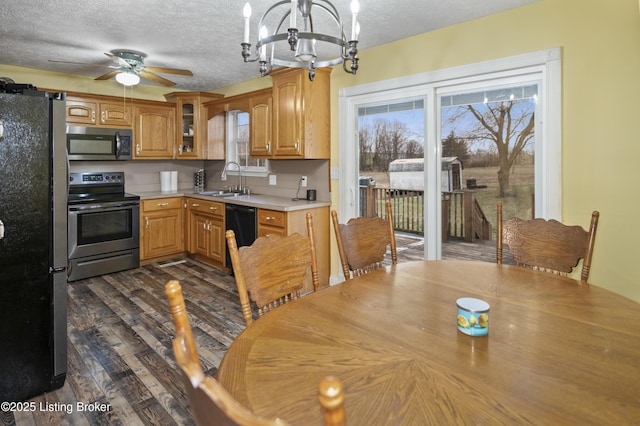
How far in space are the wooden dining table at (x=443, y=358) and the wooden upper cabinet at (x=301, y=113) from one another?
7.95 ft

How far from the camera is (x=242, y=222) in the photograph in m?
4.09

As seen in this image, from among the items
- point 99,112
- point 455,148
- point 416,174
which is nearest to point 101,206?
point 99,112

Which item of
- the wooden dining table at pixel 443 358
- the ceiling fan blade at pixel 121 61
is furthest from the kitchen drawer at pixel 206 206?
the wooden dining table at pixel 443 358

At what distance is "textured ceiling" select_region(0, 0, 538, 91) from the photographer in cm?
256

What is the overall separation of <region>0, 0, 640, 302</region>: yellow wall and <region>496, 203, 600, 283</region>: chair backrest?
24.1 inches

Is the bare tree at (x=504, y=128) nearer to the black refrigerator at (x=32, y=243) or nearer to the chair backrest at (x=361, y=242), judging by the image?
the chair backrest at (x=361, y=242)

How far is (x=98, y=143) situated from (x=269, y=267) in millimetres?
4018

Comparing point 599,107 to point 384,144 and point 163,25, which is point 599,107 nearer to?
point 384,144

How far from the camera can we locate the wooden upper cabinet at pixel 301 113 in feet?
12.1

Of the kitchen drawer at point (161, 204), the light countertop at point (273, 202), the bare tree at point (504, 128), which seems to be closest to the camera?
the bare tree at point (504, 128)

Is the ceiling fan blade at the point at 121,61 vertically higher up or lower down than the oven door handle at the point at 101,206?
higher up

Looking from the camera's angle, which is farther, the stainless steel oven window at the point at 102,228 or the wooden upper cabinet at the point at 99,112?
the wooden upper cabinet at the point at 99,112

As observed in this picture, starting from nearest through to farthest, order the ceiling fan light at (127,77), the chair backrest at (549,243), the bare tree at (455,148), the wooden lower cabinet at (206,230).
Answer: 1. the chair backrest at (549,243)
2. the bare tree at (455,148)
3. the ceiling fan light at (127,77)
4. the wooden lower cabinet at (206,230)

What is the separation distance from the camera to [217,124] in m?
5.27
